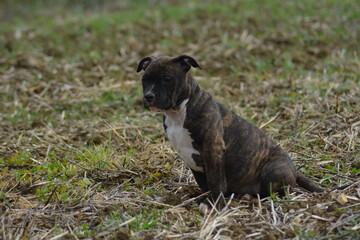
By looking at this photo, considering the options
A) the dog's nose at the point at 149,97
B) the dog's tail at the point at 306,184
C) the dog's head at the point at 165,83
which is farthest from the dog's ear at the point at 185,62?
the dog's tail at the point at 306,184

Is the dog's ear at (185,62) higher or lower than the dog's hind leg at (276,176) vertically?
higher

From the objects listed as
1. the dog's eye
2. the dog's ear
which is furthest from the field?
the dog's ear

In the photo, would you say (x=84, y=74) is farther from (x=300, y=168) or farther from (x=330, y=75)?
(x=300, y=168)

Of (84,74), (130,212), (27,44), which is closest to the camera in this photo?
(130,212)

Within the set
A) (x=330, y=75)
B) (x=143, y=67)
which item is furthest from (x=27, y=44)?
(x=143, y=67)

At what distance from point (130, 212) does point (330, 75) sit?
5.77m

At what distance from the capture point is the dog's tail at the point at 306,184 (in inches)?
189

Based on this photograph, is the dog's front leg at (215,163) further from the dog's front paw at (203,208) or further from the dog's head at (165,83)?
the dog's head at (165,83)

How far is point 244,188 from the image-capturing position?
4.95m

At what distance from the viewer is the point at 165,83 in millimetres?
4293

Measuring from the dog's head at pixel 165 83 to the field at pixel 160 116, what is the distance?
1.00 metres

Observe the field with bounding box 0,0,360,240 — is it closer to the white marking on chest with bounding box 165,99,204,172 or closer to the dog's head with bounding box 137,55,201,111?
the white marking on chest with bounding box 165,99,204,172

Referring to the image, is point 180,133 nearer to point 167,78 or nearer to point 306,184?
point 167,78

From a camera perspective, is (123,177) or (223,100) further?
(223,100)
